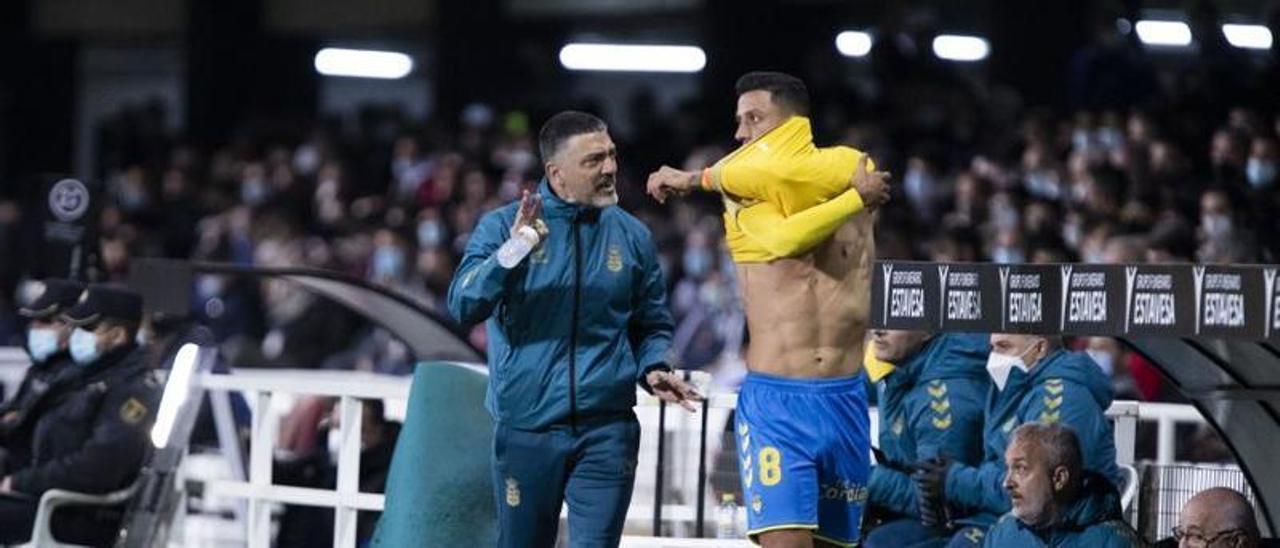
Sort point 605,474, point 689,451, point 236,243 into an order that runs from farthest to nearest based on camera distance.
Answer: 1. point 236,243
2. point 689,451
3. point 605,474

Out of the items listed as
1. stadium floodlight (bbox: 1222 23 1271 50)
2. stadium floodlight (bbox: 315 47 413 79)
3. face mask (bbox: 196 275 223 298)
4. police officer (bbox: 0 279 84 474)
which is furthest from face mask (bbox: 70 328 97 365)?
stadium floodlight (bbox: 315 47 413 79)

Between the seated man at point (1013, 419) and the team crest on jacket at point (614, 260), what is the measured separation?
4.36 feet

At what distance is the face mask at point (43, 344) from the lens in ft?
41.3

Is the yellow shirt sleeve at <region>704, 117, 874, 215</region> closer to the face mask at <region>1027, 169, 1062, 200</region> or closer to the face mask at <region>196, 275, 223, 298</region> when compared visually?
the face mask at <region>1027, 169, 1062, 200</region>

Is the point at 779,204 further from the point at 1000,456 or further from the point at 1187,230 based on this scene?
the point at 1187,230

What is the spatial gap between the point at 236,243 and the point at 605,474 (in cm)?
1441

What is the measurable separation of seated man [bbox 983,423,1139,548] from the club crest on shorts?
1567 millimetres

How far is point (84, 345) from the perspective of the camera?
12.3 meters

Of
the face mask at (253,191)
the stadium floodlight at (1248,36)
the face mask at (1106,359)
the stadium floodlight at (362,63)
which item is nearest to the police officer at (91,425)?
the face mask at (1106,359)

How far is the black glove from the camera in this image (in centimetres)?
948

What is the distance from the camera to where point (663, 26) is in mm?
29312

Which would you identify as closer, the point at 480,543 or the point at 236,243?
the point at 480,543

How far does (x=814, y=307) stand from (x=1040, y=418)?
2.88 feet

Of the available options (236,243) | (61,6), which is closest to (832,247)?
(236,243)
